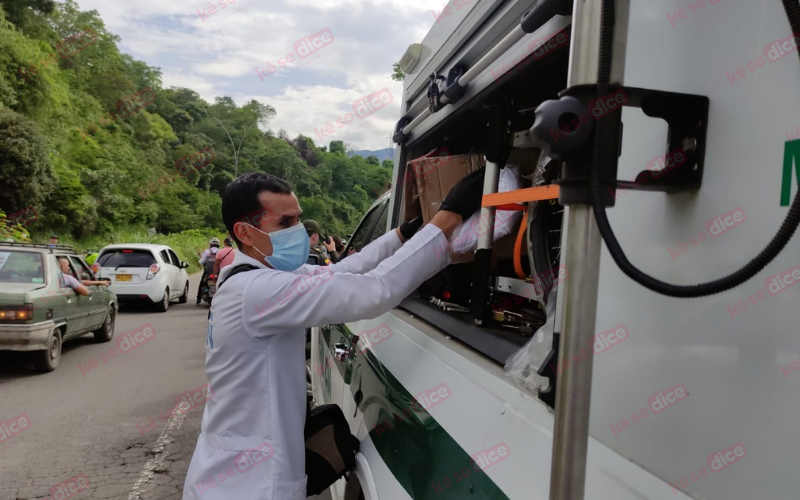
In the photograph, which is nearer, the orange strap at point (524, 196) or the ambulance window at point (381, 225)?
the orange strap at point (524, 196)

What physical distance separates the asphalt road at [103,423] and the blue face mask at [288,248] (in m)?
2.49

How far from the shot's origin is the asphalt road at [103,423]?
404 centimetres

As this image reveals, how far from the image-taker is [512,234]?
1.90m

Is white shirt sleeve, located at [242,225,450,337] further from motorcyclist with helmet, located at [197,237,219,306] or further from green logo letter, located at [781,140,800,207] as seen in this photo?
motorcyclist with helmet, located at [197,237,219,306]

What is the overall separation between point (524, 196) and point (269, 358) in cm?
107

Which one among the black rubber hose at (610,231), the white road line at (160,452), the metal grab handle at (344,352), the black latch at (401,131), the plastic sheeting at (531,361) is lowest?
the white road line at (160,452)

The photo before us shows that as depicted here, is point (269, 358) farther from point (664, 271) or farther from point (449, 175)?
point (664, 271)

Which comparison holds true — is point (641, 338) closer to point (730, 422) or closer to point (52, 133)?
point (730, 422)

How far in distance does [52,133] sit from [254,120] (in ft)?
143

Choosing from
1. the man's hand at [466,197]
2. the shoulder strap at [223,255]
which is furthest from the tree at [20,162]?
the man's hand at [466,197]

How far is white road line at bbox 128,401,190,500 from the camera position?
393cm

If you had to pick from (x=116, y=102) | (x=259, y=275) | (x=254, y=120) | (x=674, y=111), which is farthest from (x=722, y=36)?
(x=254, y=120)

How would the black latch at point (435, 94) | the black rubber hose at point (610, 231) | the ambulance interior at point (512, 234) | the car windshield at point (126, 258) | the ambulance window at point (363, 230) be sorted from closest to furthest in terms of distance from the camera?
the black rubber hose at point (610, 231), the ambulance interior at point (512, 234), the black latch at point (435, 94), the ambulance window at point (363, 230), the car windshield at point (126, 258)

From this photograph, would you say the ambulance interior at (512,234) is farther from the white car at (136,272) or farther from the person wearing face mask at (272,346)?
the white car at (136,272)
